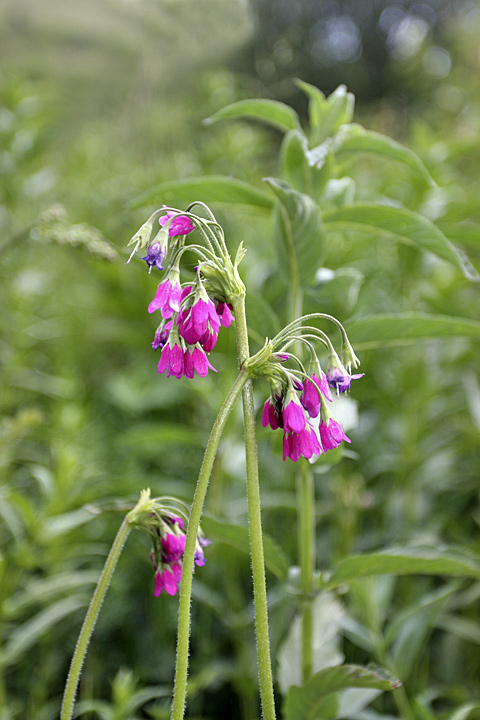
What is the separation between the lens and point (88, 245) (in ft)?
2.52

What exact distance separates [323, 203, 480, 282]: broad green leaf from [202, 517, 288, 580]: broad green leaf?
409 millimetres

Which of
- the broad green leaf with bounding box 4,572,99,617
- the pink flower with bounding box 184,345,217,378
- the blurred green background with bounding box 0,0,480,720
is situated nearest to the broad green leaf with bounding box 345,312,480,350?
the blurred green background with bounding box 0,0,480,720

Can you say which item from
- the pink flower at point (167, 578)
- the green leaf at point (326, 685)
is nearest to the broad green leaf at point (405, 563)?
the green leaf at point (326, 685)

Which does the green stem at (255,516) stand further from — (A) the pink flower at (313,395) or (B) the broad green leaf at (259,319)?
(B) the broad green leaf at (259,319)

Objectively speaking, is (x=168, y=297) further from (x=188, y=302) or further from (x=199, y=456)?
(x=199, y=456)

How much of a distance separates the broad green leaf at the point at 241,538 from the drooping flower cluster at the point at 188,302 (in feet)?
0.98

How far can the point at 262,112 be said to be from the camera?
81 centimetres

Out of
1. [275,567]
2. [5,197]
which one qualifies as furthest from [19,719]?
[5,197]

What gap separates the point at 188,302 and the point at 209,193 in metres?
0.35

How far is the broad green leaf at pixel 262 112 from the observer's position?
77 centimetres

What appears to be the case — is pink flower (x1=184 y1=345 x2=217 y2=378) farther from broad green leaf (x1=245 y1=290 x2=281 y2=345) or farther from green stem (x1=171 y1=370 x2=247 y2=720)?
broad green leaf (x1=245 y1=290 x2=281 y2=345)

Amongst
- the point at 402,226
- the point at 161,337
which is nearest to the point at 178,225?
the point at 161,337

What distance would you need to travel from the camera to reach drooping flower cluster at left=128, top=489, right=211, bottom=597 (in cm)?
55

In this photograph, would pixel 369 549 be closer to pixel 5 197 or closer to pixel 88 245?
pixel 88 245
